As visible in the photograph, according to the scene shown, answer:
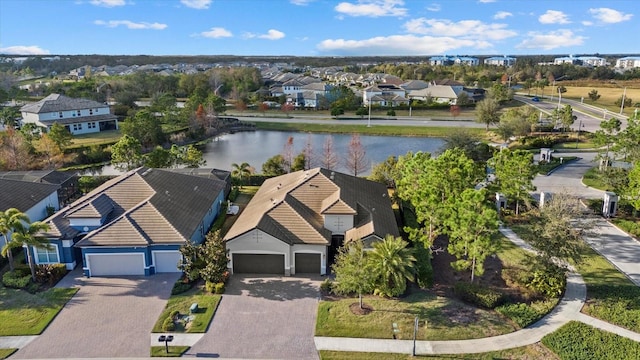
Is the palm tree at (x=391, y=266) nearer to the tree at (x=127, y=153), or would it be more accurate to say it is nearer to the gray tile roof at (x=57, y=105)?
the tree at (x=127, y=153)

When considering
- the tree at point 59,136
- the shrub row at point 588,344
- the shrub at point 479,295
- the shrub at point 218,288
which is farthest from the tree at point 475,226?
the tree at point 59,136

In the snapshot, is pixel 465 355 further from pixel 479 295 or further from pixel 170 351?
pixel 170 351

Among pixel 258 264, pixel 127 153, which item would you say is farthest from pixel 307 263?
pixel 127 153

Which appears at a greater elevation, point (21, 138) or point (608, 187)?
point (21, 138)

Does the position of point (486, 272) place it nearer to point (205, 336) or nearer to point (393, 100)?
point (205, 336)

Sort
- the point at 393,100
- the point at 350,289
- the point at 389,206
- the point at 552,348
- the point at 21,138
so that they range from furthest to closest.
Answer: the point at 393,100 → the point at 21,138 → the point at 389,206 → the point at 350,289 → the point at 552,348

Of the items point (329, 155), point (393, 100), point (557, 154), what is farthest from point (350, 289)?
point (393, 100)
